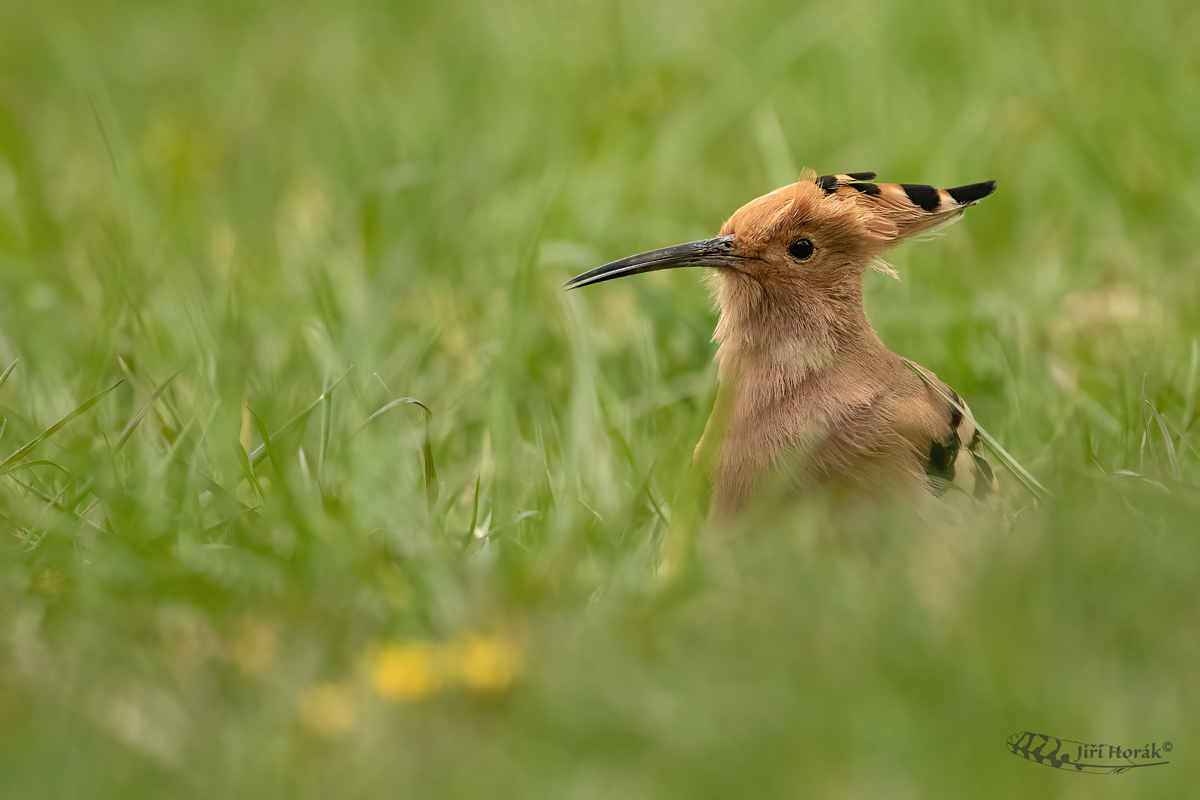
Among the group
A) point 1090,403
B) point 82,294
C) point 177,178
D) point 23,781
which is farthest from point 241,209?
point 23,781

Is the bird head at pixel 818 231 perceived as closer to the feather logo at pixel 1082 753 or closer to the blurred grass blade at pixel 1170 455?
the blurred grass blade at pixel 1170 455

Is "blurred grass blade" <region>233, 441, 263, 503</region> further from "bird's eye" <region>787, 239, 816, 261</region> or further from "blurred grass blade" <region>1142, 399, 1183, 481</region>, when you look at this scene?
"blurred grass blade" <region>1142, 399, 1183, 481</region>

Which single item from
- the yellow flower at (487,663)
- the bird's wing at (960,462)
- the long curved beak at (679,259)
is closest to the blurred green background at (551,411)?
the yellow flower at (487,663)

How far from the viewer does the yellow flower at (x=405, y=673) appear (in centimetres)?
196

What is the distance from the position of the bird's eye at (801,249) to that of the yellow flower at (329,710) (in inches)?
55.2

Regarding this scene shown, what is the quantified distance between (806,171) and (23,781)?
2071mm

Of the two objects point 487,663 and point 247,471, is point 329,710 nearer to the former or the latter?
point 487,663

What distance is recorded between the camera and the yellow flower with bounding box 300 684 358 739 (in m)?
1.88

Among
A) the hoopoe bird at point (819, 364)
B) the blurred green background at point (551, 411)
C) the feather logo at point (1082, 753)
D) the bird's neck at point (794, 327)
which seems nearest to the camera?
the feather logo at point (1082, 753)

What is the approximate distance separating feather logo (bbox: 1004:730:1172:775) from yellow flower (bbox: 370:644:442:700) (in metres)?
0.83

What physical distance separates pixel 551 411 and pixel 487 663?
4.92 feet

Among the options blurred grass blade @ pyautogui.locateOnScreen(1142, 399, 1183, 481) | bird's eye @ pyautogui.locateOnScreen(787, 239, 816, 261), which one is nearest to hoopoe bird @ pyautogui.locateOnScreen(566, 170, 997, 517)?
bird's eye @ pyautogui.locateOnScreen(787, 239, 816, 261)

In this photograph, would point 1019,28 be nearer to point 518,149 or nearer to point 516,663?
point 518,149

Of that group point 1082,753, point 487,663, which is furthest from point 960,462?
point 487,663
